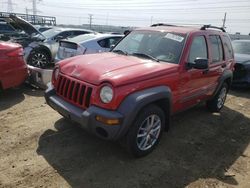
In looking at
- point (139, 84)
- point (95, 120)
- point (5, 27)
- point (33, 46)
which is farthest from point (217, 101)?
point (5, 27)

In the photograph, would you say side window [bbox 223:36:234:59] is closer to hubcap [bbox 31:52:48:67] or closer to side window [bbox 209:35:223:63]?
side window [bbox 209:35:223:63]

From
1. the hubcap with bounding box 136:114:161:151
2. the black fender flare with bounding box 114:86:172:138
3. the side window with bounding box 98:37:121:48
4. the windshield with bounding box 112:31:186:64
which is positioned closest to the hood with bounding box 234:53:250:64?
the side window with bounding box 98:37:121:48

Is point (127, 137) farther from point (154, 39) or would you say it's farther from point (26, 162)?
point (154, 39)

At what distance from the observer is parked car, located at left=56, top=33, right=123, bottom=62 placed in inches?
325

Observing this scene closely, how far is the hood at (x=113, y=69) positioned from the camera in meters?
3.87

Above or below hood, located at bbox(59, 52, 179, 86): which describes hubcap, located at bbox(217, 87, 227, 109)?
below

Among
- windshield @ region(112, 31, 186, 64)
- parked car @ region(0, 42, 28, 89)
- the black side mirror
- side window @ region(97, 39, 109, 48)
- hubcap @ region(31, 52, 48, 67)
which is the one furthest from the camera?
hubcap @ region(31, 52, 48, 67)

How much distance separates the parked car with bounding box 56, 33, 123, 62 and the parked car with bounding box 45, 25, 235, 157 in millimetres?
2853

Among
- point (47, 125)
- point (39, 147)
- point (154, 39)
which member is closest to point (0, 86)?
point (47, 125)

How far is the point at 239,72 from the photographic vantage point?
8938 mm

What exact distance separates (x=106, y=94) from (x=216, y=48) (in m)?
3.14

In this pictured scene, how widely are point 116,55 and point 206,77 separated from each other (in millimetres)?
1787

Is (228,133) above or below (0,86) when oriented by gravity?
below

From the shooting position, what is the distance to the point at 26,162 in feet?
13.0
